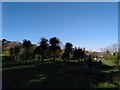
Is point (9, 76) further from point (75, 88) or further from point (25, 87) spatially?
point (75, 88)

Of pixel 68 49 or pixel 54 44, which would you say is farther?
pixel 68 49

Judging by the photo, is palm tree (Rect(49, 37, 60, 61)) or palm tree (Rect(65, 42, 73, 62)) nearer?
palm tree (Rect(49, 37, 60, 61))

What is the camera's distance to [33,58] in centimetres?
7312

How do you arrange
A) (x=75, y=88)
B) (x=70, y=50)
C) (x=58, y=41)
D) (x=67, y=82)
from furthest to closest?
(x=70, y=50) → (x=58, y=41) → (x=67, y=82) → (x=75, y=88)

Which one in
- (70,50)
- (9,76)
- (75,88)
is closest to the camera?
(75,88)

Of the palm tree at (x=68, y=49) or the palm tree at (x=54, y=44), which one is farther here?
the palm tree at (x=68, y=49)

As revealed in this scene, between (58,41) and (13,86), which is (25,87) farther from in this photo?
(58,41)

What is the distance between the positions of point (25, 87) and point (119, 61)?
2381 cm

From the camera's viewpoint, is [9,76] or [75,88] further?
[9,76]

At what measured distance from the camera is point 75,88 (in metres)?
Result: 28.0

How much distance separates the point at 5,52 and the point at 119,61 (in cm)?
4206

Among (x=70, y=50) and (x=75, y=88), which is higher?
(x=70, y=50)

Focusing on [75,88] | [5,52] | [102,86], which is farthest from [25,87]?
[5,52]

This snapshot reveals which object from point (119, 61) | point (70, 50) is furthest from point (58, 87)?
point (70, 50)
